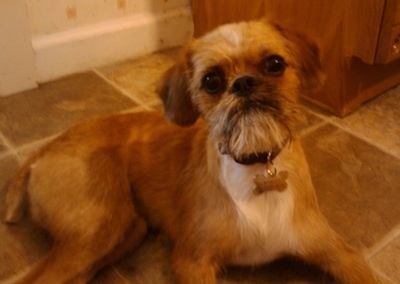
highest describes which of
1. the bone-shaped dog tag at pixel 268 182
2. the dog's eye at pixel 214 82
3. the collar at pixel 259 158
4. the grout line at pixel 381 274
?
the dog's eye at pixel 214 82

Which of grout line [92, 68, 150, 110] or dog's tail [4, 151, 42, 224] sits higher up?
dog's tail [4, 151, 42, 224]

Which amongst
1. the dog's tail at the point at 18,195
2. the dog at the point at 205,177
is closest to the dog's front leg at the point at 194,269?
the dog at the point at 205,177

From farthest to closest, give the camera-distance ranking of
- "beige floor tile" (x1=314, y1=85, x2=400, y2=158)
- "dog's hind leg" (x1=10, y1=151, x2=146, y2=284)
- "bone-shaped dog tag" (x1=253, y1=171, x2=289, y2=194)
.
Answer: "beige floor tile" (x1=314, y1=85, x2=400, y2=158) → "dog's hind leg" (x1=10, y1=151, x2=146, y2=284) → "bone-shaped dog tag" (x1=253, y1=171, x2=289, y2=194)

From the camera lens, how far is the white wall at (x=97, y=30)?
217 centimetres

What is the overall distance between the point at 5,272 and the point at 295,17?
1.27 metres

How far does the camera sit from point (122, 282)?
1.29 meters

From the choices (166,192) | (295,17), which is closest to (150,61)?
(295,17)

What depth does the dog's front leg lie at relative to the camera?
3.75 feet

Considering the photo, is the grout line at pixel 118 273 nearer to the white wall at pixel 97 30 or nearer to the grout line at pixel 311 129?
the grout line at pixel 311 129

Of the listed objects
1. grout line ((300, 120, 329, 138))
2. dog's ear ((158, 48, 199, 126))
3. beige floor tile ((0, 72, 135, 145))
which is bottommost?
beige floor tile ((0, 72, 135, 145))

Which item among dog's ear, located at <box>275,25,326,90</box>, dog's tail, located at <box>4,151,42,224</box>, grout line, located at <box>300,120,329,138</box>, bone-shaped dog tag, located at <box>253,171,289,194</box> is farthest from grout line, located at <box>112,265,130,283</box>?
grout line, located at <box>300,120,329,138</box>

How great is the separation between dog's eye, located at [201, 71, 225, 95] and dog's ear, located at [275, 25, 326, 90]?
0.19m

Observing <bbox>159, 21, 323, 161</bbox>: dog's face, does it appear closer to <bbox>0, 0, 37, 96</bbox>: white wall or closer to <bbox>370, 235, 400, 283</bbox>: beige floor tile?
<bbox>370, 235, 400, 283</bbox>: beige floor tile

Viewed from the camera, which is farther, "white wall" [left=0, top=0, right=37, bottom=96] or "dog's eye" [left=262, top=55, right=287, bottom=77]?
"white wall" [left=0, top=0, right=37, bottom=96]
